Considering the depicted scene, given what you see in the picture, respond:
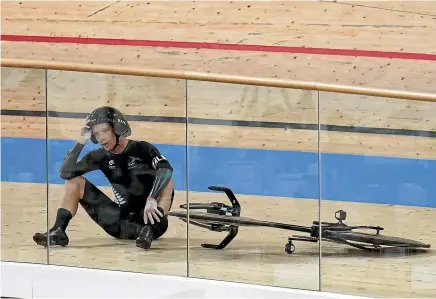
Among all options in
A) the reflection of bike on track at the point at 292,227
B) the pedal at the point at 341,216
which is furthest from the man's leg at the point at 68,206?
the pedal at the point at 341,216

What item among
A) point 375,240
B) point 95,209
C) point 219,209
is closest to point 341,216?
point 375,240

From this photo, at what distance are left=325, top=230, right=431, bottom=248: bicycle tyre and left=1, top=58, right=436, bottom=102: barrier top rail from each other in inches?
27.6

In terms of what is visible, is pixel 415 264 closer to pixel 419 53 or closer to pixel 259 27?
pixel 419 53

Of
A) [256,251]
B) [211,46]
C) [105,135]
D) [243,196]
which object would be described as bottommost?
[256,251]

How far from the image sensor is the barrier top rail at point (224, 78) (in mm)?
4445

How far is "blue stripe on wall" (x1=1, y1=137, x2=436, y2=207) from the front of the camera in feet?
14.6

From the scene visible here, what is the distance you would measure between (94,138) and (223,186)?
0.74 metres

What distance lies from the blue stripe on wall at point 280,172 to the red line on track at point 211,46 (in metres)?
1.60

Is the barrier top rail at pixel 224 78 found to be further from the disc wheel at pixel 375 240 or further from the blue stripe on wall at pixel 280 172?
the disc wheel at pixel 375 240

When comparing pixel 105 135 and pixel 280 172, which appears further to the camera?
pixel 105 135

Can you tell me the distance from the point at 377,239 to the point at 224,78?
44.4 inches

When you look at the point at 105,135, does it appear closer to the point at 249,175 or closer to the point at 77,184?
the point at 77,184

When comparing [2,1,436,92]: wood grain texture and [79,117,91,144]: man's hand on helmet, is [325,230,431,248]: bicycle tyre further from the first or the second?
[2,1,436,92]: wood grain texture

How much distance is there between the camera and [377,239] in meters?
4.46
